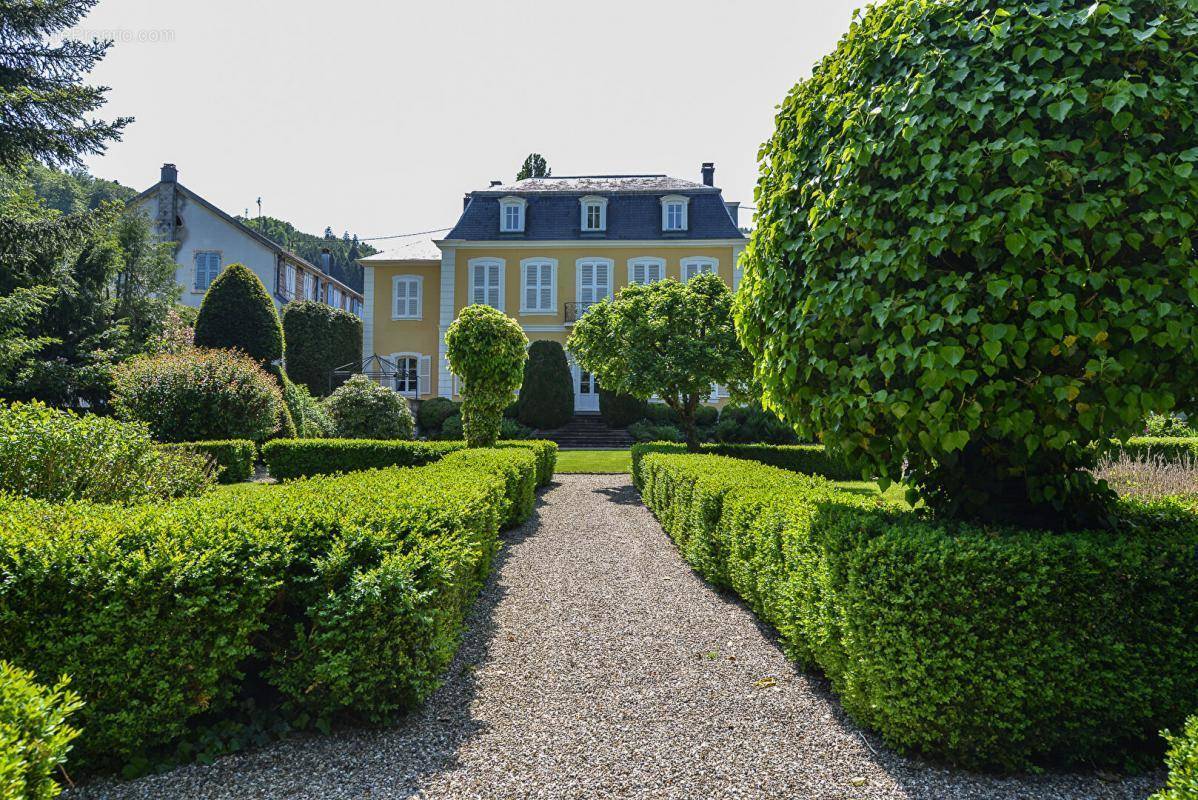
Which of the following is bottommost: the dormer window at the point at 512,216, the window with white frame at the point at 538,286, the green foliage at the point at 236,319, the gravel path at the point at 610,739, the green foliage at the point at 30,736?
the gravel path at the point at 610,739

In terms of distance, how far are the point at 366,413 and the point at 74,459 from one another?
10428 millimetres

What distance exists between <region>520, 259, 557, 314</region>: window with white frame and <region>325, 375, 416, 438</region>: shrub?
9.62 metres

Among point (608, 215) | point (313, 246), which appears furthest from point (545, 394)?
point (313, 246)

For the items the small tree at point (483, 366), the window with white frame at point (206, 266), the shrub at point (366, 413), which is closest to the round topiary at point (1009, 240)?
the small tree at point (483, 366)

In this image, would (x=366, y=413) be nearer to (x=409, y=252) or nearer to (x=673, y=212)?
(x=409, y=252)

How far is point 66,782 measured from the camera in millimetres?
2604

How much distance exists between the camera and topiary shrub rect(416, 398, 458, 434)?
2123 cm

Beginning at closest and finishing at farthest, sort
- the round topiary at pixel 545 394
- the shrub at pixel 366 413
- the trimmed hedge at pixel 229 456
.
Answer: the trimmed hedge at pixel 229 456 < the shrub at pixel 366 413 < the round topiary at pixel 545 394

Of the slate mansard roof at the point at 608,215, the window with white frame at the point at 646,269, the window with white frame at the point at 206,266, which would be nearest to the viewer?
the window with white frame at the point at 646,269

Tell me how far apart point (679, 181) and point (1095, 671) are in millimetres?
25927

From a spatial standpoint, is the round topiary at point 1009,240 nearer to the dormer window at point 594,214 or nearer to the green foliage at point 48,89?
the green foliage at point 48,89

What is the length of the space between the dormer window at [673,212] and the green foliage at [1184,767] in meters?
23.9

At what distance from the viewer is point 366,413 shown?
15.4 meters

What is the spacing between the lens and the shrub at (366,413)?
15422mm
